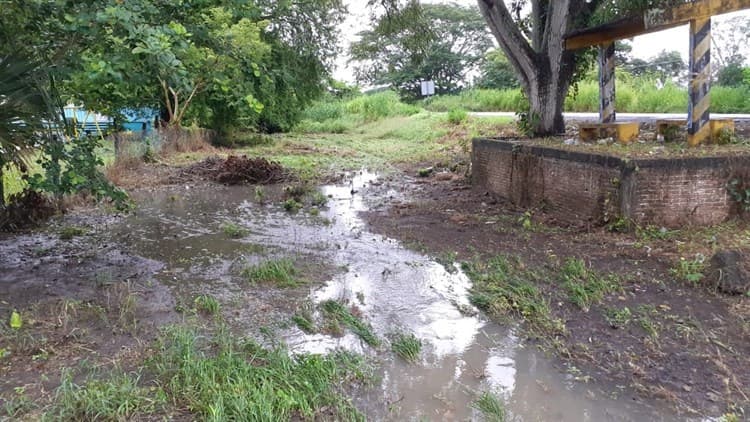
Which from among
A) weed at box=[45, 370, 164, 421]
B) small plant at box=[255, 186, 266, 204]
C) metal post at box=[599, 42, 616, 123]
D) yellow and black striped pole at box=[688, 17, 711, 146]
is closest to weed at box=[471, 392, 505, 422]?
weed at box=[45, 370, 164, 421]

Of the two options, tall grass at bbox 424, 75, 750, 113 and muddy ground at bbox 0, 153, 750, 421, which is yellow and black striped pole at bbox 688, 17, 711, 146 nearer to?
muddy ground at bbox 0, 153, 750, 421

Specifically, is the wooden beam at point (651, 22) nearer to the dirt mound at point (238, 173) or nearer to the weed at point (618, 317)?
the weed at point (618, 317)

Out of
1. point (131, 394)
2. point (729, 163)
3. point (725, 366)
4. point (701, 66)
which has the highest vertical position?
point (701, 66)

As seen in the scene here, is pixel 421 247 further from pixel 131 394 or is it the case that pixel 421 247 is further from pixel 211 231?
pixel 131 394

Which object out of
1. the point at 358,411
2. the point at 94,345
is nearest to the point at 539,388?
the point at 358,411

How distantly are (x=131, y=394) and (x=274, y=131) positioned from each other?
2482cm

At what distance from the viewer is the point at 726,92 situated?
17219 mm

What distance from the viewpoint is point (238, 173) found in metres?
13.2

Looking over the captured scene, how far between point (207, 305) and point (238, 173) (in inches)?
332

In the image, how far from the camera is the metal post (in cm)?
955

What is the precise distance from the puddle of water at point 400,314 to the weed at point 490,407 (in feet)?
0.22

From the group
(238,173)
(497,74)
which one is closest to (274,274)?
(238,173)

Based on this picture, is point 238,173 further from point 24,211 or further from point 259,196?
point 24,211

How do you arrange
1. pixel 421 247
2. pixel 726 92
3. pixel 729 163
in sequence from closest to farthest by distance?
pixel 729 163, pixel 421 247, pixel 726 92
